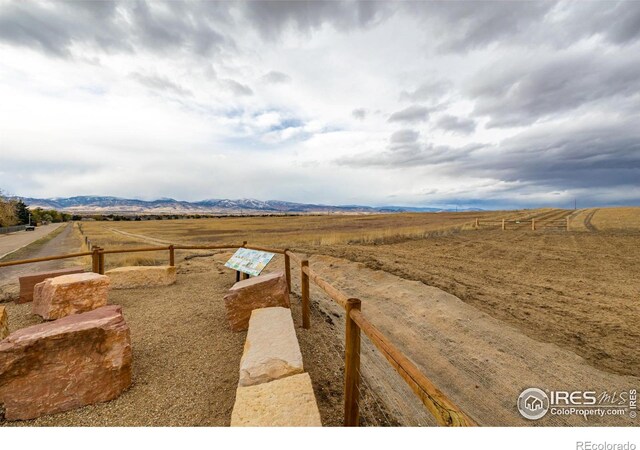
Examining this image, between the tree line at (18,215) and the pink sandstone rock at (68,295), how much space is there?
69.6m

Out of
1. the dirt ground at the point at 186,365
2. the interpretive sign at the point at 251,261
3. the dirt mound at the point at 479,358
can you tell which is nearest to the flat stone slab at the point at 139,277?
the dirt ground at the point at 186,365

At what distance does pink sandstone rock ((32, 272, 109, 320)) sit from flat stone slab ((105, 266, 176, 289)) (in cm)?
232

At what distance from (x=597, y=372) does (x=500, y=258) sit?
10.4m

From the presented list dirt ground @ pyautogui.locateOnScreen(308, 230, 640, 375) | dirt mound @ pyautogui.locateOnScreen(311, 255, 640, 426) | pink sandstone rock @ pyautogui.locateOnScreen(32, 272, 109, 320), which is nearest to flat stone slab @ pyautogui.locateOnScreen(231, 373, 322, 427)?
dirt mound @ pyautogui.locateOnScreen(311, 255, 640, 426)

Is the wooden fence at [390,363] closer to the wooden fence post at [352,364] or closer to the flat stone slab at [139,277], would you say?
the wooden fence post at [352,364]

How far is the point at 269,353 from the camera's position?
3.84 meters

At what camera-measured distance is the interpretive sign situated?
755cm

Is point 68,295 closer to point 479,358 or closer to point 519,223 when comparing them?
point 479,358

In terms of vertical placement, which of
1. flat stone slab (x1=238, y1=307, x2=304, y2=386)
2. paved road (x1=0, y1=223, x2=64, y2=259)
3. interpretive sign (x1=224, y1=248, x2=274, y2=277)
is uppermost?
interpretive sign (x1=224, y1=248, x2=274, y2=277)

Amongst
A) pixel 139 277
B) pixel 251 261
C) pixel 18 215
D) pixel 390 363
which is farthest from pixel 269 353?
pixel 18 215

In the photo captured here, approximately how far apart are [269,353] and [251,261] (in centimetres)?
447

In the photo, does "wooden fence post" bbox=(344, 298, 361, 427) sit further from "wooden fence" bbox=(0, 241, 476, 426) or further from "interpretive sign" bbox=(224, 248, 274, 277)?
"interpretive sign" bbox=(224, 248, 274, 277)

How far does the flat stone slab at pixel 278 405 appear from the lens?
9.36 ft
